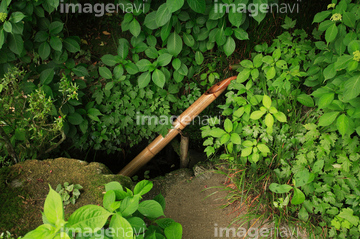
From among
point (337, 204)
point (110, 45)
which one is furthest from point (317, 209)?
point (110, 45)

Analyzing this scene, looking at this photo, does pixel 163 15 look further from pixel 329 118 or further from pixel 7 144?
pixel 7 144

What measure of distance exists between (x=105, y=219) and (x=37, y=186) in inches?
34.3

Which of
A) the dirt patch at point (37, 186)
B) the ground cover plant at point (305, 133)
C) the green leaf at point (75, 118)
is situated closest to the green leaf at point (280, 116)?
the ground cover plant at point (305, 133)

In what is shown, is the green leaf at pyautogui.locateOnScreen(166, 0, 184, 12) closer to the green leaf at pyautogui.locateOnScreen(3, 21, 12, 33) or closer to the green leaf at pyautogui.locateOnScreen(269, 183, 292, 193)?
the green leaf at pyautogui.locateOnScreen(3, 21, 12, 33)

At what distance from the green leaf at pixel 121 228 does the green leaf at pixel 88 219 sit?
88mm

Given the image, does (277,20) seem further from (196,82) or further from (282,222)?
(282,222)

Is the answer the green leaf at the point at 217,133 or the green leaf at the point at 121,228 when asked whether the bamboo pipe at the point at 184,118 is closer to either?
the green leaf at the point at 217,133

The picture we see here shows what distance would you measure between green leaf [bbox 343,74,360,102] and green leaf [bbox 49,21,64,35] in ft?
7.43

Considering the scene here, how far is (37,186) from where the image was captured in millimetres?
1739

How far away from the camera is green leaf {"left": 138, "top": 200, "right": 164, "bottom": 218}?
1445 mm

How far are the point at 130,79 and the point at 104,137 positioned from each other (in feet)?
2.32

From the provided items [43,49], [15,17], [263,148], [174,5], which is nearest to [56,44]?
[43,49]

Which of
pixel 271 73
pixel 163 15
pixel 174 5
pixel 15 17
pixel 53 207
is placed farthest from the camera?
pixel 271 73

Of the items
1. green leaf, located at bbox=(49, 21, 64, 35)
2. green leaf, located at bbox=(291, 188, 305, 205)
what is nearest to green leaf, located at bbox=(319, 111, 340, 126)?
green leaf, located at bbox=(291, 188, 305, 205)
